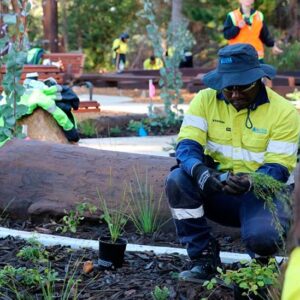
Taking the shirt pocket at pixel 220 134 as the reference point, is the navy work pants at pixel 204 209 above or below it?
below

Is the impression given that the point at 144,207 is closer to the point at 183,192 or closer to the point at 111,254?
the point at 111,254

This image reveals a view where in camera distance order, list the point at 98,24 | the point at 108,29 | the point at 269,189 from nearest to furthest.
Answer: the point at 269,189
the point at 98,24
the point at 108,29

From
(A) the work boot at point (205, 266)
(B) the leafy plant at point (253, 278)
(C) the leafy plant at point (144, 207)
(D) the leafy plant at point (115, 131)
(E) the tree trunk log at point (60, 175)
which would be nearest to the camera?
(B) the leafy plant at point (253, 278)

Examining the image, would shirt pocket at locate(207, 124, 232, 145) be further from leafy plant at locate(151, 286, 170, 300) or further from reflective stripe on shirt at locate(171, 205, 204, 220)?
leafy plant at locate(151, 286, 170, 300)

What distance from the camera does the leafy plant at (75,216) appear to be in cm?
503

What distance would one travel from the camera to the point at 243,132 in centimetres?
412

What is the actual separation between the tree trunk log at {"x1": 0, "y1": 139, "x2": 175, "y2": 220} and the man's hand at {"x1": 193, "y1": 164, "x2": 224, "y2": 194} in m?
1.15

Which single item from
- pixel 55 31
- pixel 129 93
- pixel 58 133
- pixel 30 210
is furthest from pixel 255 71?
pixel 55 31

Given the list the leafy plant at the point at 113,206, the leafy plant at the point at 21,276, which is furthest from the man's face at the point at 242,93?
the leafy plant at the point at 21,276

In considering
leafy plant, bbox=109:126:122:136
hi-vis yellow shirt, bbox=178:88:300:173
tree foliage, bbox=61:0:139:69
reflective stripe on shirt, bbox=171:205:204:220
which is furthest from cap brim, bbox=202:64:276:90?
tree foliage, bbox=61:0:139:69

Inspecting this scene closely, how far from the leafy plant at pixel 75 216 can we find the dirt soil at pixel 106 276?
0.36m

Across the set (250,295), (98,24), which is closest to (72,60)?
(250,295)

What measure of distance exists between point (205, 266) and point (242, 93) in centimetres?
84

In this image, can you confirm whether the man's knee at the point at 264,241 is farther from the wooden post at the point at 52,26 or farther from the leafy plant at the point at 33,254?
the wooden post at the point at 52,26
